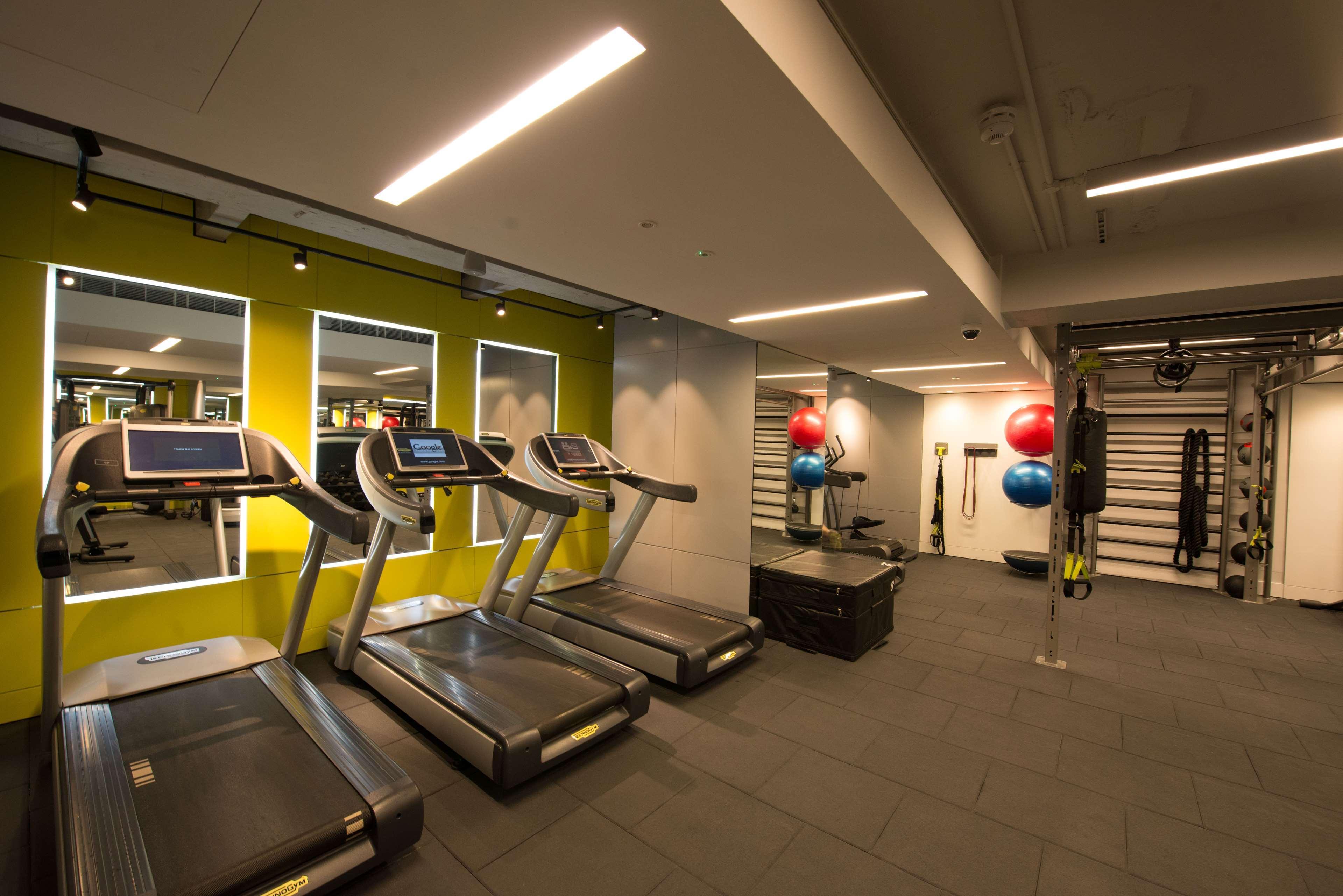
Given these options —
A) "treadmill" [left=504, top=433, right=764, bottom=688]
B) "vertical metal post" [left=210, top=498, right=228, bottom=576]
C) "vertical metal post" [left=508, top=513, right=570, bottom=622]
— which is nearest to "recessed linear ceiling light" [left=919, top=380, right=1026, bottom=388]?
"treadmill" [left=504, top=433, right=764, bottom=688]

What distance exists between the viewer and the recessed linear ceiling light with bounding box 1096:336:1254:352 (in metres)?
4.36

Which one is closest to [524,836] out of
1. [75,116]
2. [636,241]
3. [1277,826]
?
[636,241]

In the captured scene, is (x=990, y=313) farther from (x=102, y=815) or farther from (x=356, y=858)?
(x=102, y=815)

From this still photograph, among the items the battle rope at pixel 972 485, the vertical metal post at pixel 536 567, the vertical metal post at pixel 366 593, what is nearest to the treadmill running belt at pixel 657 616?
the vertical metal post at pixel 536 567

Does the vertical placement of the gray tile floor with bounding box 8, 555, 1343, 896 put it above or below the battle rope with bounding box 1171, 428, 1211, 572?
below

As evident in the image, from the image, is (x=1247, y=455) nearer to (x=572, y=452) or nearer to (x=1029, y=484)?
(x=1029, y=484)

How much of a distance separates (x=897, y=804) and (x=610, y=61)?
3321mm

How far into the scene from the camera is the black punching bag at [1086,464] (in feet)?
14.0

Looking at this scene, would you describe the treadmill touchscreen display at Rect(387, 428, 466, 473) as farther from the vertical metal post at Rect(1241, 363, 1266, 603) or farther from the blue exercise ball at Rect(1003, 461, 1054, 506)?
the vertical metal post at Rect(1241, 363, 1266, 603)

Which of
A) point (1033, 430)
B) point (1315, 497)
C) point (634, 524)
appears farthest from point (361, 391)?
point (1315, 497)

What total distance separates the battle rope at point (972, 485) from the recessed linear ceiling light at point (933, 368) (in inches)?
98.2

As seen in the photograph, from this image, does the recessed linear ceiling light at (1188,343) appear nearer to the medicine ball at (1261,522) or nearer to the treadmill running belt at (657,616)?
the medicine ball at (1261,522)

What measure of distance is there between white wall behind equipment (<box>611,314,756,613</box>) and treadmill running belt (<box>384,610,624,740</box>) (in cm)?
181

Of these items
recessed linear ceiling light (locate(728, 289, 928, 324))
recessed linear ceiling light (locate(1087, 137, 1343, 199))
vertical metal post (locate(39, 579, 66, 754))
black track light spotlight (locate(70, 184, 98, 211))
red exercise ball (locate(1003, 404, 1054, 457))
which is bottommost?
vertical metal post (locate(39, 579, 66, 754))
